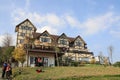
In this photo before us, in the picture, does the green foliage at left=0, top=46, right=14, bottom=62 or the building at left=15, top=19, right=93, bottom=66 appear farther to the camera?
the green foliage at left=0, top=46, right=14, bottom=62

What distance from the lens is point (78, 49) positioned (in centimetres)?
7419

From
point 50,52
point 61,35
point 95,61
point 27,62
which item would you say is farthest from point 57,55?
point 61,35

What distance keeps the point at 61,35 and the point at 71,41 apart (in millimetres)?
4523

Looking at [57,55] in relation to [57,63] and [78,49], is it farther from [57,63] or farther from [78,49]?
[78,49]

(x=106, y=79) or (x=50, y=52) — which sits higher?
(x=50, y=52)

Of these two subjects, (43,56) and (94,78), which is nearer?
(94,78)

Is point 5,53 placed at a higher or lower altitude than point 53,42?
lower

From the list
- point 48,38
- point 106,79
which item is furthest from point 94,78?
point 48,38

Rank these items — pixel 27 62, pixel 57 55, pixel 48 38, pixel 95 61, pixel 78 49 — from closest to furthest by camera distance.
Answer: pixel 27 62, pixel 57 55, pixel 95 61, pixel 48 38, pixel 78 49

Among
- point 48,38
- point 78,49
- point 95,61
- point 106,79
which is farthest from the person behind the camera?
point 78,49

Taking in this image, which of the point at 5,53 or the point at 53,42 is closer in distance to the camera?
the point at 5,53

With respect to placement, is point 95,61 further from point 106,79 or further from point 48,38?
point 106,79

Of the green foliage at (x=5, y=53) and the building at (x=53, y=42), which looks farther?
the green foliage at (x=5, y=53)

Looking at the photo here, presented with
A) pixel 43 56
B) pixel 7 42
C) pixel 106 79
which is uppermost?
pixel 7 42
